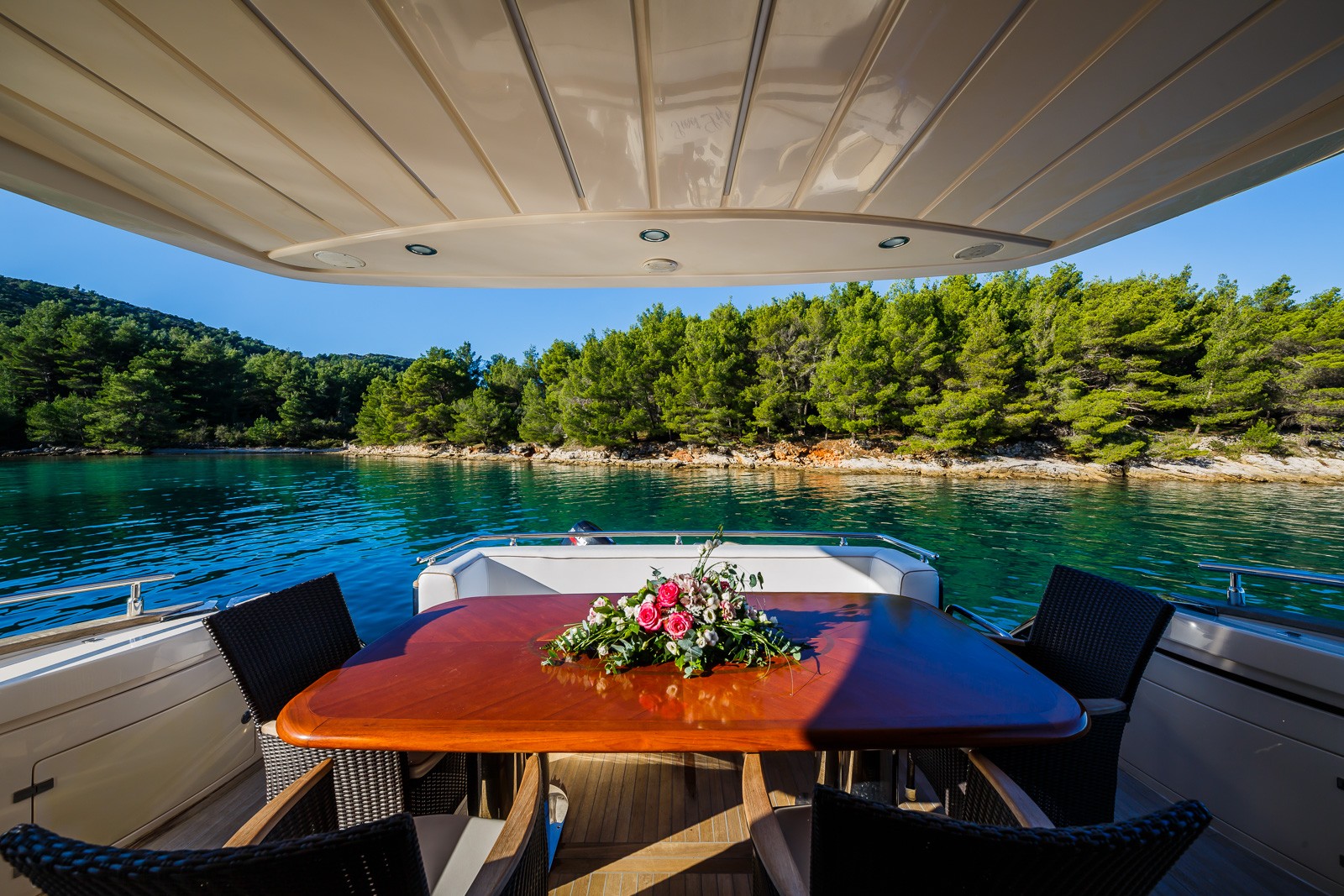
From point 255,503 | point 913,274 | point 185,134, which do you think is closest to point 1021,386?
point 913,274

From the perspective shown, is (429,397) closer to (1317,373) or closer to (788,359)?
(788,359)

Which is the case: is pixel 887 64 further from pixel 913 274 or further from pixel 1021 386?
pixel 1021 386

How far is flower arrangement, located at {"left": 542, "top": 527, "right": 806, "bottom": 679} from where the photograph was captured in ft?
4.33

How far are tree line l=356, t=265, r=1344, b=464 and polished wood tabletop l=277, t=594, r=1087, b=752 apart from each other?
615 inches

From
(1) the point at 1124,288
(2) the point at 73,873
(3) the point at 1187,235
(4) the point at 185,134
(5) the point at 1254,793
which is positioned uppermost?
(3) the point at 1187,235

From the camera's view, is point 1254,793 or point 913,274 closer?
point 1254,793

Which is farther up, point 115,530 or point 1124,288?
point 1124,288

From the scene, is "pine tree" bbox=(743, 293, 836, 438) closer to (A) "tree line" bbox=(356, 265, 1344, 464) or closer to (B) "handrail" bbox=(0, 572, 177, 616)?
(A) "tree line" bbox=(356, 265, 1344, 464)

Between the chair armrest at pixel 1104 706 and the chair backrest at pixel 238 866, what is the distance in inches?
63.0

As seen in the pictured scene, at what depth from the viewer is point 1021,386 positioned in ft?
59.0

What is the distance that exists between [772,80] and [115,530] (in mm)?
14104

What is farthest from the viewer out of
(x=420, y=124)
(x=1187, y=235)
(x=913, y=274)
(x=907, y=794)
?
(x=1187, y=235)

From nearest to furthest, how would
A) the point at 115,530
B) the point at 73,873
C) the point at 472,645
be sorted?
1. the point at 73,873
2. the point at 472,645
3. the point at 115,530

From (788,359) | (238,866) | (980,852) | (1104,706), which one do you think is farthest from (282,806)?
(788,359)
